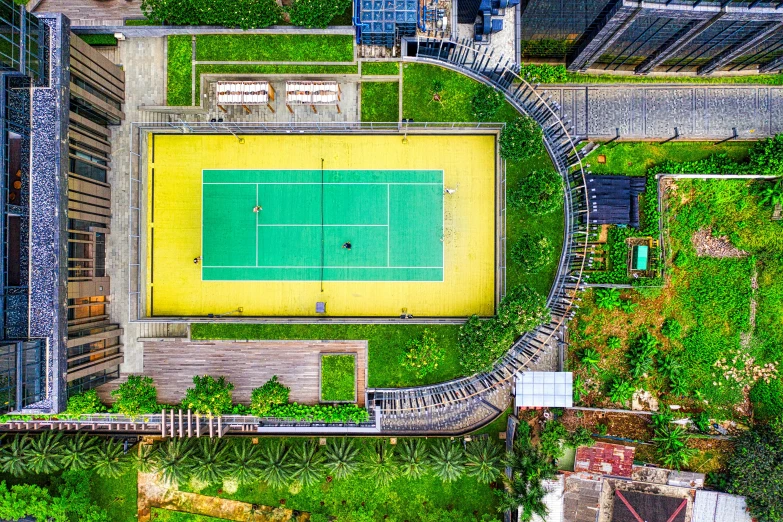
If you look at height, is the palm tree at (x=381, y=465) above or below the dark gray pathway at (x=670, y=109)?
below

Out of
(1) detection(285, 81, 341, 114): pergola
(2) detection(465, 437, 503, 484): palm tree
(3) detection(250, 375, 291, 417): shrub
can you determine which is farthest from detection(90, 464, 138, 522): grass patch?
(1) detection(285, 81, 341, 114): pergola

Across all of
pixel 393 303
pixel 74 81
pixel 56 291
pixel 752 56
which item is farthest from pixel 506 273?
pixel 74 81

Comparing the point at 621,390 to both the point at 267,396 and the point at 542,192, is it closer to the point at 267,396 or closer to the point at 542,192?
the point at 542,192

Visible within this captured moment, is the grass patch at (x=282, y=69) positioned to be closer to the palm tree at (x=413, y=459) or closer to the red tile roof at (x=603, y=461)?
the palm tree at (x=413, y=459)

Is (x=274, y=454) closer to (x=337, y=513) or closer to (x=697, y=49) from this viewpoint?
(x=337, y=513)

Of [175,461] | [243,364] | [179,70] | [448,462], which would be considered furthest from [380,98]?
[175,461]

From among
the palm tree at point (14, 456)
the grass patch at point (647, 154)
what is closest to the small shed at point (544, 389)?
the grass patch at point (647, 154)

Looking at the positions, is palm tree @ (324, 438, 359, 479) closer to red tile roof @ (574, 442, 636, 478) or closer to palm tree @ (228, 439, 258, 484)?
palm tree @ (228, 439, 258, 484)
